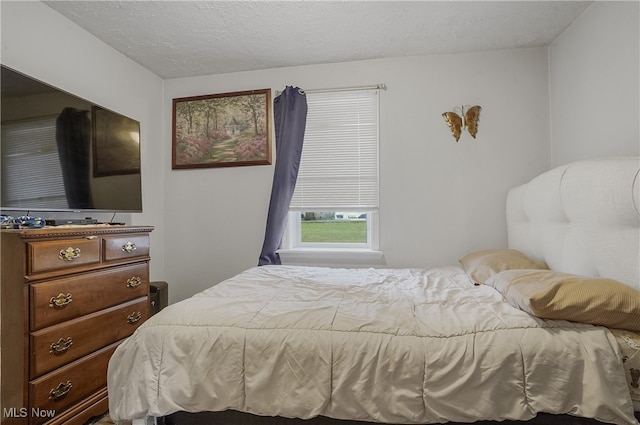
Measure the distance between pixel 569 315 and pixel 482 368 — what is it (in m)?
0.38

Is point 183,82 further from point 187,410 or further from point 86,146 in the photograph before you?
point 187,410

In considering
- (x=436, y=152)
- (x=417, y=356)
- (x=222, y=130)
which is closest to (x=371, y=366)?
(x=417, y=356)

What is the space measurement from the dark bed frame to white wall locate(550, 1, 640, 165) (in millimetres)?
1492

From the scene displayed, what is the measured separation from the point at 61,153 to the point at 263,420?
1819 millimetres

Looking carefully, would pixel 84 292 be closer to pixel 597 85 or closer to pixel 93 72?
pixel 93 72

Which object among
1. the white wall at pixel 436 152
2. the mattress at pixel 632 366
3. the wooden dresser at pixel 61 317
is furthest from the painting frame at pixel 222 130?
the mattress at pixel 632 366

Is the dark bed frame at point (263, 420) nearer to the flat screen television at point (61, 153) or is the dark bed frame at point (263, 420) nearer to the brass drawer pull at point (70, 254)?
the brass drawer pull at point (70, 254)

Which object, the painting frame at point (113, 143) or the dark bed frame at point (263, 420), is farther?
the painting frame at point (113, 143)

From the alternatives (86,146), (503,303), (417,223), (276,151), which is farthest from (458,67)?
(86,146)

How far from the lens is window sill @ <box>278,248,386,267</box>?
8.54 feet

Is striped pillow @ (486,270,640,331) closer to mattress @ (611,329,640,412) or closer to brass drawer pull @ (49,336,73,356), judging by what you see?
mattress @ (611,329,640,412)

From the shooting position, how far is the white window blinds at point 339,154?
2.63m

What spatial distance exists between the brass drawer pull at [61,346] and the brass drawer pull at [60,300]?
6.6 inches

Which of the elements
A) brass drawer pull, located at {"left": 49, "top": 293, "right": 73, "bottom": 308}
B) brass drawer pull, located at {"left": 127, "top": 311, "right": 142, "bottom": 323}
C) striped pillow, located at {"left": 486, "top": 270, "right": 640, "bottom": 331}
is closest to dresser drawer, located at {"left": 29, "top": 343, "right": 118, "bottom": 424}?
brass drawer pull, located at {"left": 127, "top": 311, "right": 142, "bottom": 323}
